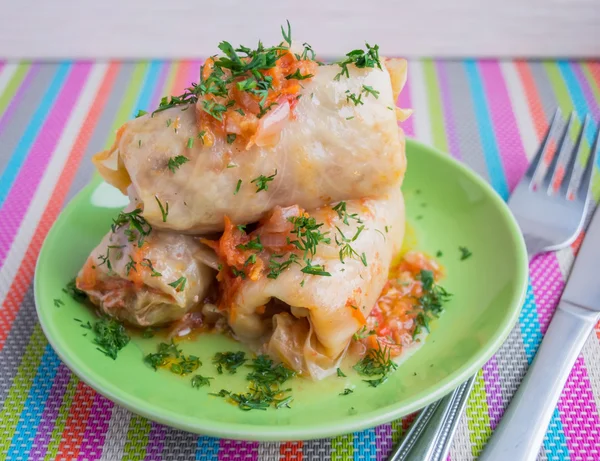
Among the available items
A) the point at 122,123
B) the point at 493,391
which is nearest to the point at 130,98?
the point at 122,123

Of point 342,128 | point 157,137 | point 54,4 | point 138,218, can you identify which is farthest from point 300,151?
point 54,4

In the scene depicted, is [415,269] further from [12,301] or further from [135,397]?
[12,301]

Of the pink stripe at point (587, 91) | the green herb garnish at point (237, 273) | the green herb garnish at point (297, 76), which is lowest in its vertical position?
the pink stripe at point (587, 91)

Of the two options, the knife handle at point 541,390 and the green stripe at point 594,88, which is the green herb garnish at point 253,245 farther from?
the green stripe at point 594,88

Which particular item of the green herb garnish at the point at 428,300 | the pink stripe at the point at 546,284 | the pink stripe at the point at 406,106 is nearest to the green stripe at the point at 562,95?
the pink stripe at the point at 546,284

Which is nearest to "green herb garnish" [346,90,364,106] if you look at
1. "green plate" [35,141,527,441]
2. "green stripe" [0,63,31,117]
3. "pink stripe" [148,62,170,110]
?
"green plate" [35,141,527,441]

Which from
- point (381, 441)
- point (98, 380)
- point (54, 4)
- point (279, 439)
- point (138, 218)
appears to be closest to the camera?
point (279, 439)
